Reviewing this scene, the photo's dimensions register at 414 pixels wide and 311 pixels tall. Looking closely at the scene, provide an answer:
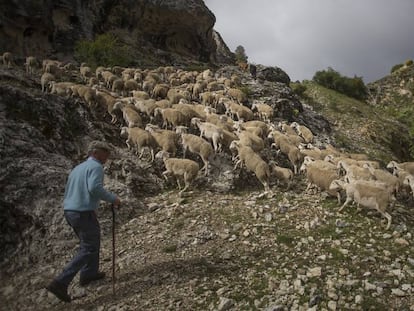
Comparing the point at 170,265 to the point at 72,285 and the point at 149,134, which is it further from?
the point at 149,134

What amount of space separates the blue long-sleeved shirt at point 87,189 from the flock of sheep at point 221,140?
15.5 feet

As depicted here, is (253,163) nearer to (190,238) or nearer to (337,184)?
(337,184)

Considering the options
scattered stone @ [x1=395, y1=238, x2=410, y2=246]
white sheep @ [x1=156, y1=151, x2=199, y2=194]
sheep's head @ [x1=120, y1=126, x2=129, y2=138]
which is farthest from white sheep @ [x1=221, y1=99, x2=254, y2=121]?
scattered stone @ [x1=395, y1=238, x2=410, y2=246]

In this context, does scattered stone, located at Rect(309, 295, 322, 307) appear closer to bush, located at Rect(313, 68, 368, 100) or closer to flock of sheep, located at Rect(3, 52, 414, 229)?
flock of sheep, located at Rect(3, 52, 414, 229)

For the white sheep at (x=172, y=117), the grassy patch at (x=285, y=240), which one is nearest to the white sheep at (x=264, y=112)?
the white sheep at (x=172, y=117)

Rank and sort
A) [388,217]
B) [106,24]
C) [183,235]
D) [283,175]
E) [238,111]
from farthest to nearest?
[106,24] → [238,111] → [283,175] → [388,217] → [183,235]

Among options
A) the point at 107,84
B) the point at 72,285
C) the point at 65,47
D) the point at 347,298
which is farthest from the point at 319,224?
the point at 65,47

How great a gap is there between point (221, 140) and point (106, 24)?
3235cm

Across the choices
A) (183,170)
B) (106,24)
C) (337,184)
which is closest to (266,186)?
(337,184)

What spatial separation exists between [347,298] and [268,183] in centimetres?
586

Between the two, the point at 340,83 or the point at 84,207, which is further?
the point at 340,83

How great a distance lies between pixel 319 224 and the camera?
9695mm

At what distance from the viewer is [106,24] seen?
42.5m

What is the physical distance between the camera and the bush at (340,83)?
177 ft
